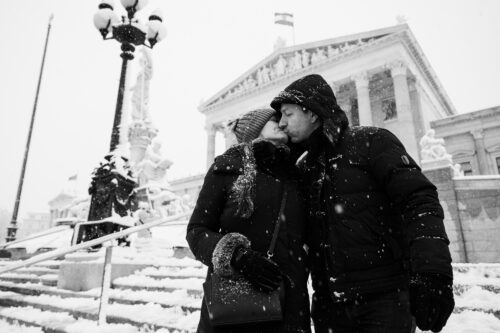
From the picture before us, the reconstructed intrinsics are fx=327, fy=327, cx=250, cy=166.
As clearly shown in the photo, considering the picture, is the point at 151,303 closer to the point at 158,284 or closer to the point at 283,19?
the point at 158,284

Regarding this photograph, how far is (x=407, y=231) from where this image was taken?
1532 mm

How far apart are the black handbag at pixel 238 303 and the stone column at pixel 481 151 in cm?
3147

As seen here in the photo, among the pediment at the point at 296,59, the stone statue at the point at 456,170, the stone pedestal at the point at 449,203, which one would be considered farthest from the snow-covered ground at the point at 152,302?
the pediment at the point at 296,59

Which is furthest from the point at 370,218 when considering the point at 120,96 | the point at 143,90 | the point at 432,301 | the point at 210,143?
the point at 210,143

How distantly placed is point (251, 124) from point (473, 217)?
8.27 meters

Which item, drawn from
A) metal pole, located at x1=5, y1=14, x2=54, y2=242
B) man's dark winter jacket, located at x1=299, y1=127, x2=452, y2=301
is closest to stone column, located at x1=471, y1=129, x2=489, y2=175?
man's dark winter jacket, located at x1=299, y1=127, x2=452, y2=301

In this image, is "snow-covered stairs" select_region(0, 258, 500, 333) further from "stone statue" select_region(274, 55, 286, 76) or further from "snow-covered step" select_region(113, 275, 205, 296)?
"stone statue" select_region(274, 55, 286, 76)

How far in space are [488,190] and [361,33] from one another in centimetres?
2352

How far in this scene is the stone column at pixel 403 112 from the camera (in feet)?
75.3

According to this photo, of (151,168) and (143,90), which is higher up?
(143,90)

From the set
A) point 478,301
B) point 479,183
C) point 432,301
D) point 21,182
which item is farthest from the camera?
point 21,182

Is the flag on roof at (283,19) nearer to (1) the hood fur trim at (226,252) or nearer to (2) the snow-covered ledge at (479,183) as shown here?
(2) the snow-covered ledge at (479,183)

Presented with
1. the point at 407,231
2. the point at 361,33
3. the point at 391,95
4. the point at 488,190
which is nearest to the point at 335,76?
the point at 361,33

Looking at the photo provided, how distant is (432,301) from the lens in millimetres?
1330
